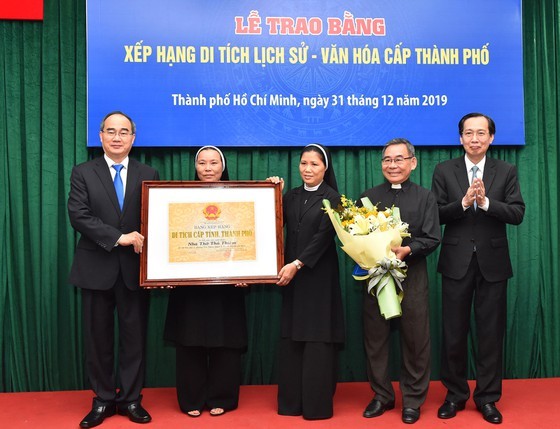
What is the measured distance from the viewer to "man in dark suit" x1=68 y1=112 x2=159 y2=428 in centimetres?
285

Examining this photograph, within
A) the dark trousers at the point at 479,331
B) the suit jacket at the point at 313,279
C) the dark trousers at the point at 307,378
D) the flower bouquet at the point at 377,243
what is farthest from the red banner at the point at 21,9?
the dark trousers at the point at 479,331

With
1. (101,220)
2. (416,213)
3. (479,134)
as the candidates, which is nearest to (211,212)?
(101,220)

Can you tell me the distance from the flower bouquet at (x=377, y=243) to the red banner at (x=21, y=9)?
7.96ft

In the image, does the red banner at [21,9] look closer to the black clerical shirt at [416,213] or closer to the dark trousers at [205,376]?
the dark trousers at [205,376]

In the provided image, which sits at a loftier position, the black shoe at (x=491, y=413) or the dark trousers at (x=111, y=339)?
the dark trousers at (x=111, y=339)

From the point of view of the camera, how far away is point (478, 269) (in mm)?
2941

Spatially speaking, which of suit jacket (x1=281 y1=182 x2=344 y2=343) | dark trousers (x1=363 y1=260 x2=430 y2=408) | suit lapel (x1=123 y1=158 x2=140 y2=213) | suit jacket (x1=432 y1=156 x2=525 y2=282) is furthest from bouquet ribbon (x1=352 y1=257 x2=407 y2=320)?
suit lapel (x1=123 y1=158 x2=140 y2=213)

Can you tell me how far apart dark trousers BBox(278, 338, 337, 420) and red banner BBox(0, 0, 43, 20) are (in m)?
2.74

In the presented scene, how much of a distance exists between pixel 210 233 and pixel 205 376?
85 cm

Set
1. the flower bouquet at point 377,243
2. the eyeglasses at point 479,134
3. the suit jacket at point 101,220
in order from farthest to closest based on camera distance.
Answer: the eyeglasses at point 479,134 < the suit jacket at point 101,220 < the flower bouquet at point 377,243

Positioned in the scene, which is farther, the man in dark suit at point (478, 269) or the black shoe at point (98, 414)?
the man in dark suit at point (478, 269)

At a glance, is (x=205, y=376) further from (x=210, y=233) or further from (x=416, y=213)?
(x=416, y=213)

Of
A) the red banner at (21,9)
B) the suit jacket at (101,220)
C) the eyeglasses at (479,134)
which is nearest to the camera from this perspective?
the suit jacket at (101,220)

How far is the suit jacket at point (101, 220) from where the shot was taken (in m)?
2.83
